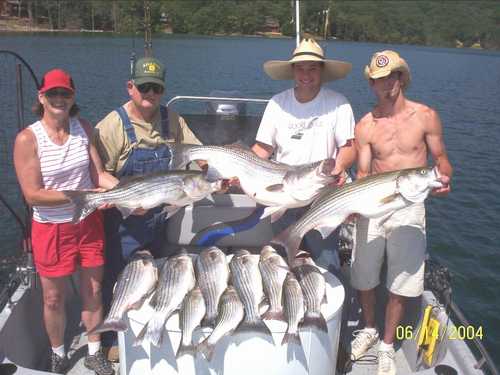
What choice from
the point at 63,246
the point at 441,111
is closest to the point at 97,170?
the point at 63,246

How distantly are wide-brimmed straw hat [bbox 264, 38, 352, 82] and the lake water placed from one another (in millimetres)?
1494

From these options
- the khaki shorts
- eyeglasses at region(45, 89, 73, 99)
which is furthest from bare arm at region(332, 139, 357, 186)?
eyeglasses at region(45, 89, 73, 99)

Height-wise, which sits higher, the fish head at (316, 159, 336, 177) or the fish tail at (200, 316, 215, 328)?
the fish head at (316, 159, 336, 177)

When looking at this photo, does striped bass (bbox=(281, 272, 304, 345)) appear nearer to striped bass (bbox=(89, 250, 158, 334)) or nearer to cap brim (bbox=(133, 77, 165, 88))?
striped bass (bbox=(89, 250, 158, 334))

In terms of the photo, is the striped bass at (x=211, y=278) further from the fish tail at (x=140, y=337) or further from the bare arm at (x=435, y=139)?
the bare arm at (x=435, y=139)

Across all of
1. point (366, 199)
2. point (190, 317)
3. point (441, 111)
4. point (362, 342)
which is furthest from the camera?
point (441, 111)

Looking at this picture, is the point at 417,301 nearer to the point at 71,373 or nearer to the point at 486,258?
the point at 71,373

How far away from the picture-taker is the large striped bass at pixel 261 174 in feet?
11.8

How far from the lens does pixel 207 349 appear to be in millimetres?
2873

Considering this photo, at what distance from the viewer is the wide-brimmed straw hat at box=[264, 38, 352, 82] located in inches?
149

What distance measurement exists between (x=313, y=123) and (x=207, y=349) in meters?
1.96

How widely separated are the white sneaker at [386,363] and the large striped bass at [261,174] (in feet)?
4.62

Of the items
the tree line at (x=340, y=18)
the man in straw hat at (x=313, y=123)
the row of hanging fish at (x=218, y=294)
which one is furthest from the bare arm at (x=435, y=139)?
the tree line at (x=340, y=18)
